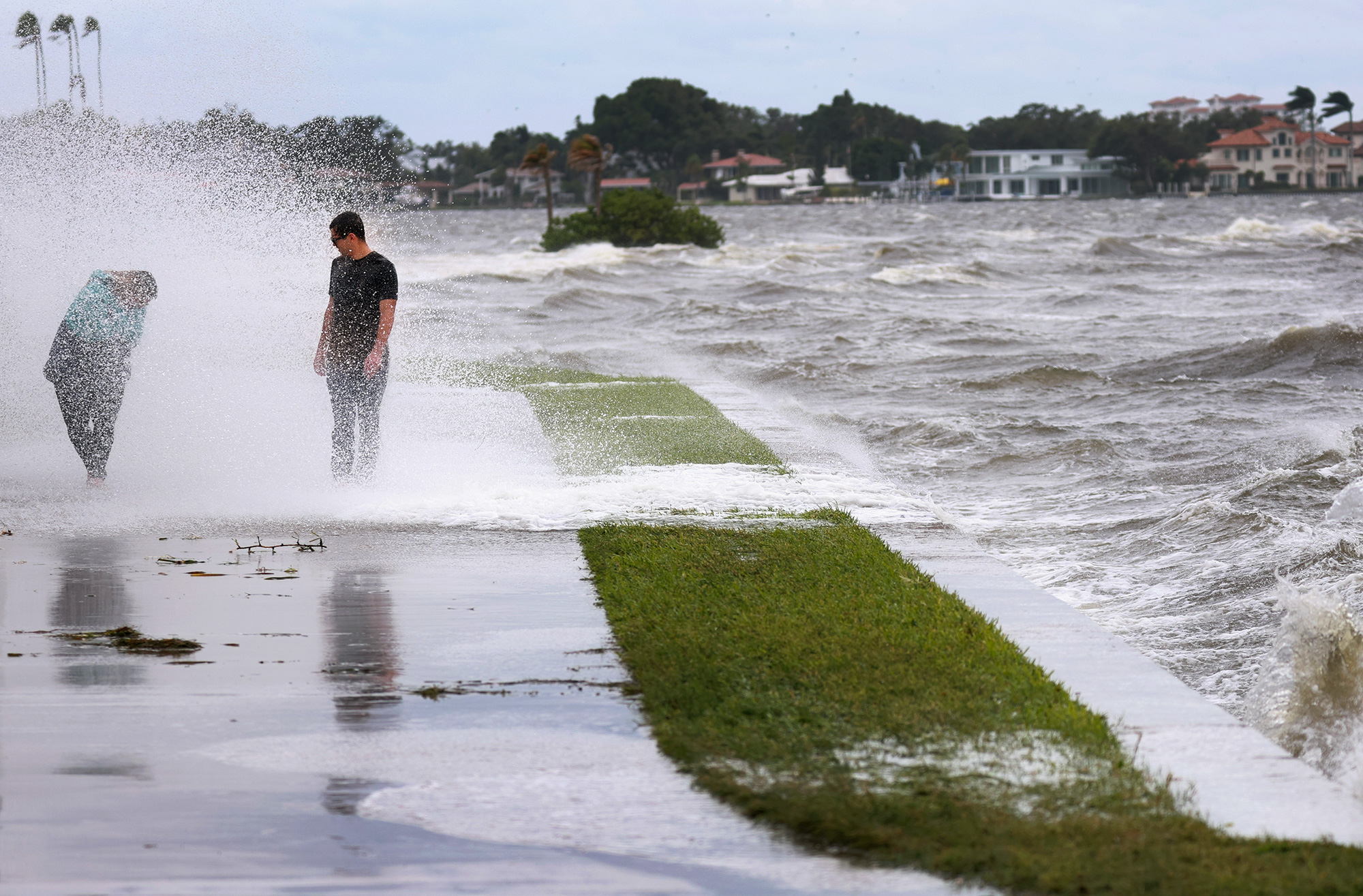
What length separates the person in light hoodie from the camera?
9.58 meters

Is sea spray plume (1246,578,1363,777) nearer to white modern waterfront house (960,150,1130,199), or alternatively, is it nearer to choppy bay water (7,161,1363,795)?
choppy bay water (7,161,1363,795)

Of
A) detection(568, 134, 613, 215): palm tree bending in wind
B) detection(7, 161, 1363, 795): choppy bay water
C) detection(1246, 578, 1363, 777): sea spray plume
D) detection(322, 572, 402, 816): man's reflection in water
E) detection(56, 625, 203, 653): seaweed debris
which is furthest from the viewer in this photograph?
detection(568, 134, 613, 215): palm tree bending in wind

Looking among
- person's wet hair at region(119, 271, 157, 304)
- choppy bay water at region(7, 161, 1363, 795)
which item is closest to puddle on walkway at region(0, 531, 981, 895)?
choppy bay water at region(7, 161, 1363, 795)

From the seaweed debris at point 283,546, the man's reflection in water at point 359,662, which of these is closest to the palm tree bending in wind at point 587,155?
the seaweed debris at point 283,546

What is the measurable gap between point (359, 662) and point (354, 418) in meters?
4.27

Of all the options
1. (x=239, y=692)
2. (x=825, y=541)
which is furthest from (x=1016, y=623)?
(x=239, y=692)

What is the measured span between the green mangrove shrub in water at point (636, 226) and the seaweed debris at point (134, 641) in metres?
56.6

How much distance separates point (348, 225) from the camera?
923 cm

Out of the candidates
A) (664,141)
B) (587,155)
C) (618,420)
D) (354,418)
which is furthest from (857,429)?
(664,141)

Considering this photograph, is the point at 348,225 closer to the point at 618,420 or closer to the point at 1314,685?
the point at 618,420

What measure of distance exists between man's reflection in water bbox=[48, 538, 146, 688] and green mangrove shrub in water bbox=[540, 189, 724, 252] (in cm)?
5480

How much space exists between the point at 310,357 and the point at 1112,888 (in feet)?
46.0

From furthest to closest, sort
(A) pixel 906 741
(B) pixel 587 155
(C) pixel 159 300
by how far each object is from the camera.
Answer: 1. (B) pixel 587 155
2. (C) pixel 159 300
3. (A) pixel 906 741

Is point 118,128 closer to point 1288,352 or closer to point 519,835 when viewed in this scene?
point 519,835
